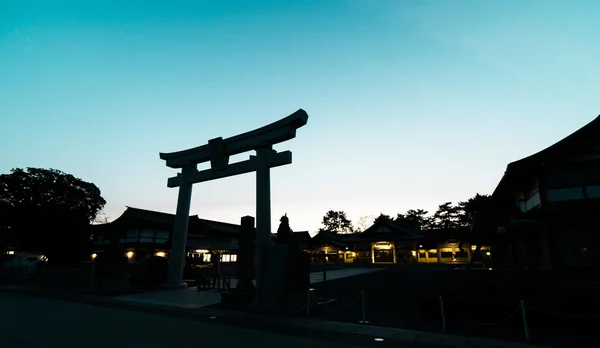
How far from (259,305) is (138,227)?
93.2 feet

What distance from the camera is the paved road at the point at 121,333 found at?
635 cm

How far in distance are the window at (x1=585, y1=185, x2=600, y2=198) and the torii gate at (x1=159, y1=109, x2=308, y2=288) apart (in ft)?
47.6

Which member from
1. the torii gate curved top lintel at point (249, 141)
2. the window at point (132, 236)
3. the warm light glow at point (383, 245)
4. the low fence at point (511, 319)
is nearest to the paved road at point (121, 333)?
the low fence at point (511, 319)

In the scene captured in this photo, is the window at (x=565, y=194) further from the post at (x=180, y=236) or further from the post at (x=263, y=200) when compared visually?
the post at (x=180, y=236)

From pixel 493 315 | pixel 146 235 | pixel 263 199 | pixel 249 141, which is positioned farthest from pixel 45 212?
pixel 493 315

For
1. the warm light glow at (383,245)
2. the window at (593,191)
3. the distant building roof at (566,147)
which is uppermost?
the distant building roof at (566,147)

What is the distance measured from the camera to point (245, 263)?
12578 mm

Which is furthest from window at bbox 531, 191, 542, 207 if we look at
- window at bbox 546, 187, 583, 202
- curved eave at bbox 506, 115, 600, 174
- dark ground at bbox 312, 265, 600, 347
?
dark ground at bbox 312, 265, 600, 347

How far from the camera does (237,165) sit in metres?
15.7

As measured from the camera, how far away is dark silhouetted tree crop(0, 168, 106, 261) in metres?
23.3

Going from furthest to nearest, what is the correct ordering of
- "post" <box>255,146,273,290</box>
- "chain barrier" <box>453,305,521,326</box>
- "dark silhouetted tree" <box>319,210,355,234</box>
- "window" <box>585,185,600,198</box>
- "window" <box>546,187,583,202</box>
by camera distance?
1. "dark silhouetted tree" <box>319,210,355,234</box>
2. "window" <box>546,187,583,202</box>
3. "window" <box>585,185,600,198</box>
4. "post" <box>255,146,273,290</box>
5. "chain barrier" <box>453,305,521,326</box>

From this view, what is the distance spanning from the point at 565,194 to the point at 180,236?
804 inches

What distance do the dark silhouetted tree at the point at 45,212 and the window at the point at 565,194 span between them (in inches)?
1278

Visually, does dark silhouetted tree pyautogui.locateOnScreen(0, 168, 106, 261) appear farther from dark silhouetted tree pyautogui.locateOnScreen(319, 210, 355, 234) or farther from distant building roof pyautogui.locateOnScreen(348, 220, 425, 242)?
dark silhouetted tree pyautogui.locateOnScreen(319, 210, 355, 234)
